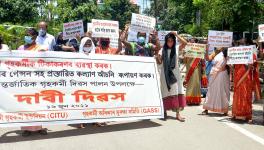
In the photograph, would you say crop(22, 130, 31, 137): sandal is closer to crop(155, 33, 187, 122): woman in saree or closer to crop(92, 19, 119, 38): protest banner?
crop(155, 33, 187, 122): woman in saree

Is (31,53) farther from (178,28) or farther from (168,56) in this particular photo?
(178,28)

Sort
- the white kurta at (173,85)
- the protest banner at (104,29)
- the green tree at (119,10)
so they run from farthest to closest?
the green tree at (119,10) < the protest banner at (104,29) < the white kurta at (173,85)

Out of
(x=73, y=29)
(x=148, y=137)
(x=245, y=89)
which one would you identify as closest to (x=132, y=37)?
(x=73, y=29)

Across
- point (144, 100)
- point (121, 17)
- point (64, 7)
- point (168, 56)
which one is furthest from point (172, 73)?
point (121, 17)

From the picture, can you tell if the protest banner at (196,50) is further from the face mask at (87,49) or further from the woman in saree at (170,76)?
the face mask at (87,49)

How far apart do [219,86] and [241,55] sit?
109 cm

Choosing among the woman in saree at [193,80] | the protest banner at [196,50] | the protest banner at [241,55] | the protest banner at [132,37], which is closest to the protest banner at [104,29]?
the protest banner at [132,37]

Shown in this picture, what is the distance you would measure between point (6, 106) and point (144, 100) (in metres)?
2.57

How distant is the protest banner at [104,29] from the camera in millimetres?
10484

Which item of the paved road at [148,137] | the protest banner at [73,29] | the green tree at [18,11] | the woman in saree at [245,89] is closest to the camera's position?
the paved road at [148,137]

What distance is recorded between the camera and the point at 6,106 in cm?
738

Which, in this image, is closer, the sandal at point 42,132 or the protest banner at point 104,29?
the sandal at point 42,132

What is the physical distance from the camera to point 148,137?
7824mm

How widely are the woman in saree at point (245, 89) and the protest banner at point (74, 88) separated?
1755 millimetres
